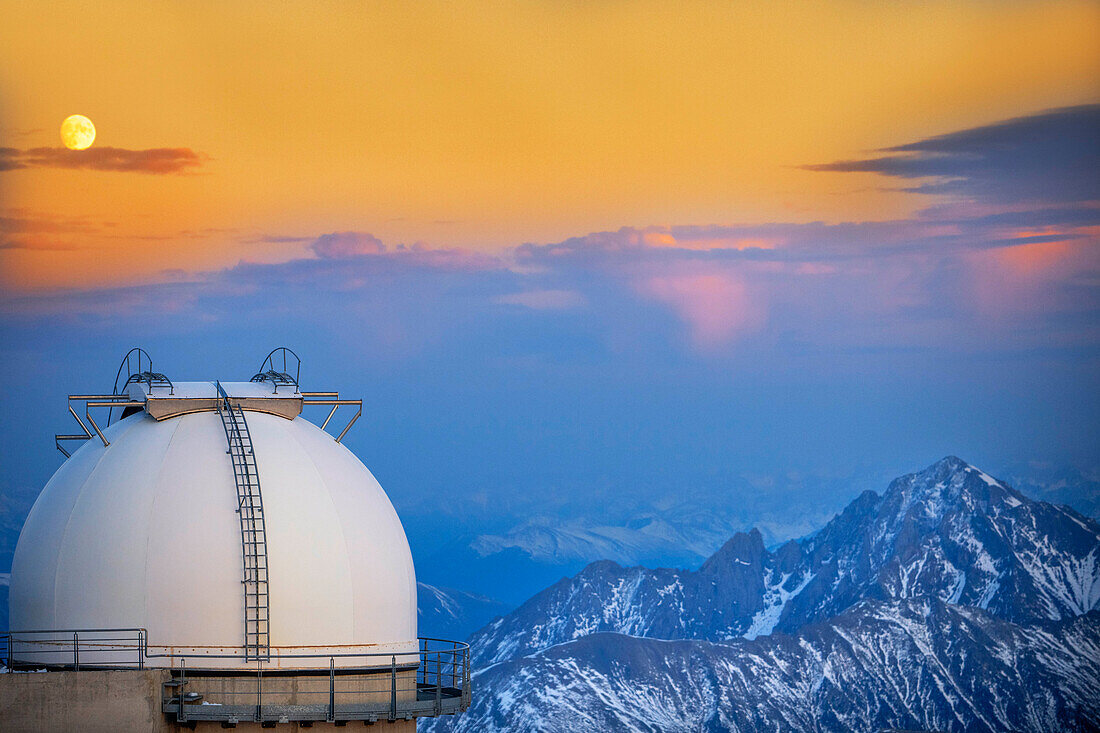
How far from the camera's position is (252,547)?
31.3 metres

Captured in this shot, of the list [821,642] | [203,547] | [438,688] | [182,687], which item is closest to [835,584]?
[821,642]

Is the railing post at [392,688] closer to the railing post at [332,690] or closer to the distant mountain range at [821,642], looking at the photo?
the railing post at [332,690]

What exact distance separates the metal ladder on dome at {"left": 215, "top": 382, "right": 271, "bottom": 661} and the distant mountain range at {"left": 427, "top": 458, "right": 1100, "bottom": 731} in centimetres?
10433

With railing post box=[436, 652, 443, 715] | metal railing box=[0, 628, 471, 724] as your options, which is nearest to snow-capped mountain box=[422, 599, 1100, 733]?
railing post box=[436, 652, 443, 715]

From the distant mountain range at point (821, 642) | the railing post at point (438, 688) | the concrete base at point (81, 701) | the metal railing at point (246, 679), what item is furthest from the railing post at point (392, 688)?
the distant mountain range at point (821, 642)

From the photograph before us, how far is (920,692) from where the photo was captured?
16875 cm

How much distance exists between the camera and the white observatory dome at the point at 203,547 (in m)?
31.0

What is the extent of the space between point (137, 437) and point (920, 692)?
14671 cm

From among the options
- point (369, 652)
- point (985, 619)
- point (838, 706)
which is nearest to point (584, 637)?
point (838, 706)

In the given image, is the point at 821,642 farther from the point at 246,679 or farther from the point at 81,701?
the point at 81,701

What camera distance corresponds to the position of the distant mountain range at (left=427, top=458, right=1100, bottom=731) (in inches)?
5891

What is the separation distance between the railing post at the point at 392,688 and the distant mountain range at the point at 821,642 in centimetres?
10310

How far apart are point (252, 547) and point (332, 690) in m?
3.12

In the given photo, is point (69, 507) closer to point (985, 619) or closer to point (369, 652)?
point (369, 652)
